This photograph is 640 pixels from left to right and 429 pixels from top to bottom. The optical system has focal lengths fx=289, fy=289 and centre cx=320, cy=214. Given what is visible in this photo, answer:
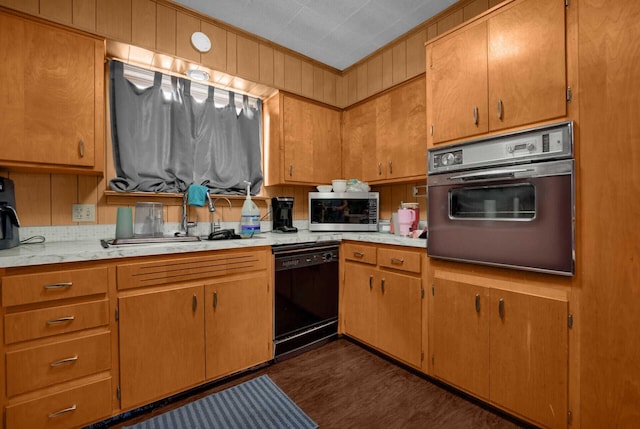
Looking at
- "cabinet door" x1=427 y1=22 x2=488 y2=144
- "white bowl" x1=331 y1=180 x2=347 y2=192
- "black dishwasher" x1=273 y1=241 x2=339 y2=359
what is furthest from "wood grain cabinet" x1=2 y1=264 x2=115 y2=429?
"cabinet door" x1=427 y1=22 x2=488 y2=144

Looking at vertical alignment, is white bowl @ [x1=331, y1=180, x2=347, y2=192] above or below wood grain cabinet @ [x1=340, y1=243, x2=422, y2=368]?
above

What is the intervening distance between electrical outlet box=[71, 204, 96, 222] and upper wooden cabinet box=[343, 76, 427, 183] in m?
2.14

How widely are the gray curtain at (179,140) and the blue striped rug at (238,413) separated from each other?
146cm

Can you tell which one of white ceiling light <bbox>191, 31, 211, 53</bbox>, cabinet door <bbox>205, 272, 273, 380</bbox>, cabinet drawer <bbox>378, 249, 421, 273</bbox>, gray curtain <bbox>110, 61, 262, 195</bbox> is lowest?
cabinet door <bbox>205, 272, 273, 380</bbox>

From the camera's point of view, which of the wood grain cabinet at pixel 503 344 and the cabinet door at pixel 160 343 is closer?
the wood grain cabinet at pixel 503 344

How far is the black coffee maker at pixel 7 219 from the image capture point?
1450 mm

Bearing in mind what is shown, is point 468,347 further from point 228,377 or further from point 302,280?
point 228,377

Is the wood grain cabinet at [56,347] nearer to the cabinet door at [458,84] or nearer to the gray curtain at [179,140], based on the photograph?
the gray curtain at [179,140]

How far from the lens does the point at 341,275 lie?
2.42 m

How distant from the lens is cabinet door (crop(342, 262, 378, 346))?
2199 mm

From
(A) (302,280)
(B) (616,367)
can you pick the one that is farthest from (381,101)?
(B) (616,367)

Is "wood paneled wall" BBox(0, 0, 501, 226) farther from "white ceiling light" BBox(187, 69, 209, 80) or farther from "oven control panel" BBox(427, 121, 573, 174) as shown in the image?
"oven control panel" BBox(427, 121, 573, 174)

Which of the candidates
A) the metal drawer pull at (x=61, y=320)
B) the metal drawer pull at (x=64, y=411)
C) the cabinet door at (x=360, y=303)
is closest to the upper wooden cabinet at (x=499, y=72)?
the cabinet door at (x=360, y=303)

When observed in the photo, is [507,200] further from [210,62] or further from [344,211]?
[210,62]
